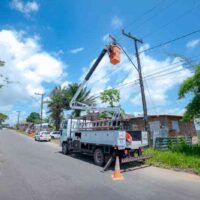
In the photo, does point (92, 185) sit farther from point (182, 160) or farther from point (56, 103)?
point (56, 103)

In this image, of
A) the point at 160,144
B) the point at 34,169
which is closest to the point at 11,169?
the point at 34,169

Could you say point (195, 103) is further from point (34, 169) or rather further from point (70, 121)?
point (34, 169)

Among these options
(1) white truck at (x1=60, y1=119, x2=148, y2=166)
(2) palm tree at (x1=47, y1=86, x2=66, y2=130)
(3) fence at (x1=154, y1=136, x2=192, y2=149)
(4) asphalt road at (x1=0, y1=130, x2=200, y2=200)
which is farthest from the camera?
(2) palm tree at (x1=47, y1=86, x2=66, y2=130)

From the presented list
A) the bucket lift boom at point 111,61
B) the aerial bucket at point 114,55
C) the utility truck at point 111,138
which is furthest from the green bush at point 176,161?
the aerial bucket at point 114,55

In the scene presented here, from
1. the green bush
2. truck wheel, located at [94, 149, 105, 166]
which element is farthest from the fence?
truck wheel, located at [94, 149, 105, 166]

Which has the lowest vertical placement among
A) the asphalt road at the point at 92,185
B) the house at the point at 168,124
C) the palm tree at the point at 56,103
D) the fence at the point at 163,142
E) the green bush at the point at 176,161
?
the asphalt road at the point at 92,185

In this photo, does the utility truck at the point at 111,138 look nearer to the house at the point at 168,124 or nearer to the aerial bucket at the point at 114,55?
the aerial bucket at the point at 114,55

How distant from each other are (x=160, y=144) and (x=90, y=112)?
5.40 m

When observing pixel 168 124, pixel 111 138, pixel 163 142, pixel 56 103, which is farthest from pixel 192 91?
pixel 56 103

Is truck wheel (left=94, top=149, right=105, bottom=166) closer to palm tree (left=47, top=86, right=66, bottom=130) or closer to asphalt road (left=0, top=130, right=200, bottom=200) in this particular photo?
asphalt road (left=0, top=130, right=200, bottom=200)

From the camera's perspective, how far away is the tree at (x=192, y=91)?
1222 cm

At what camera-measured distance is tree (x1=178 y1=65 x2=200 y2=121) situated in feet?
40.1

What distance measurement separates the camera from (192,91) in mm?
12766

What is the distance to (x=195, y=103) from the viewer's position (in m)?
12.6
